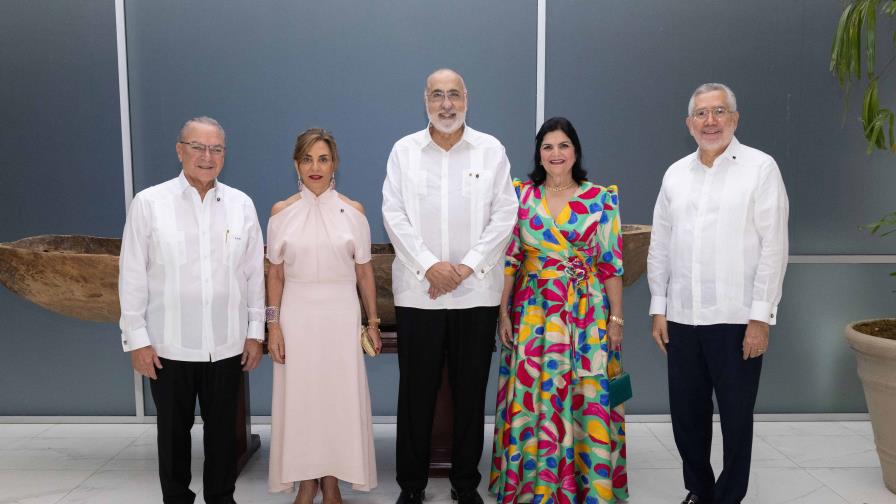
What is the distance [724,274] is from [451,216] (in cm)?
93

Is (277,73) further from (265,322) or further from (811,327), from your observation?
(811,327)

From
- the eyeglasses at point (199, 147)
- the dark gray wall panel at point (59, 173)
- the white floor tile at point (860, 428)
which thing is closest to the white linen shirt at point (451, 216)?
the eyeglasses at point (199, 147)

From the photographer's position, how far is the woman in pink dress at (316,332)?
2326mm

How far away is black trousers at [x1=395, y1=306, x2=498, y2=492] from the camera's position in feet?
7.89

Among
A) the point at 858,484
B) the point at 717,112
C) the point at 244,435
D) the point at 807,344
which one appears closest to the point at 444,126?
the point at 717,112

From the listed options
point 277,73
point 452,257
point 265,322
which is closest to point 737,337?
point 452,257

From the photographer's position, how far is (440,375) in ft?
8.04

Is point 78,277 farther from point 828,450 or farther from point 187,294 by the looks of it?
point 828,450

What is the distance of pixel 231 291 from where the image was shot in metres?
2.23

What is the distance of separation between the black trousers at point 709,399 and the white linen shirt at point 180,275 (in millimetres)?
1521

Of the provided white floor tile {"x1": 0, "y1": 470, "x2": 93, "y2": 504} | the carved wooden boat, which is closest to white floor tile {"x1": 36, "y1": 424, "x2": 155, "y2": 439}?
white floor tile {"x1": 0, "y1": 470, "x2": 93, "y2": 504}

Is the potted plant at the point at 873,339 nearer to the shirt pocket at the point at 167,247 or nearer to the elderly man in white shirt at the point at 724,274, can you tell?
the elderly man in white shirt at the point at 724,274

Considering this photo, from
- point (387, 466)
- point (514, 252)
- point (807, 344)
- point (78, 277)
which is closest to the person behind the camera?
point (514, 252)

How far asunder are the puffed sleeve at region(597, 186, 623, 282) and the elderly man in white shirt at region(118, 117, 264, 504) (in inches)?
47.5
